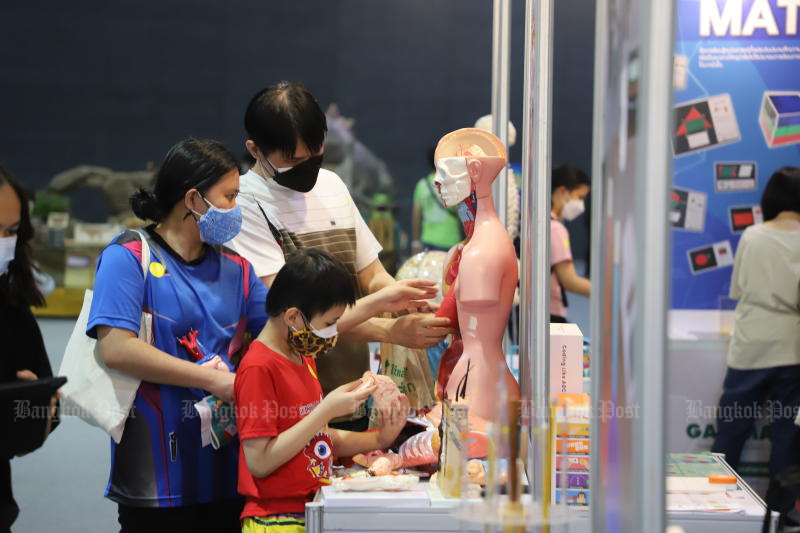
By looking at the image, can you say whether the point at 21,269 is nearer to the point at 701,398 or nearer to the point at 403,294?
the point at 403,294

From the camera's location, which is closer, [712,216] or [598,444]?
[598,444]

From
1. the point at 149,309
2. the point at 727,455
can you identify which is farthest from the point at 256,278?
the point at 727,455

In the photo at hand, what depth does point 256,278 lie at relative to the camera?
97.7 inches

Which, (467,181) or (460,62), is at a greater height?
(460,62)

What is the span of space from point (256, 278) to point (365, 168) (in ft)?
27.0

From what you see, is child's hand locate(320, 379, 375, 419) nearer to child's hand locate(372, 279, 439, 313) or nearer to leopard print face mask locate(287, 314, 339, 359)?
leopard print face mask locate(287, 314, 339, 359)

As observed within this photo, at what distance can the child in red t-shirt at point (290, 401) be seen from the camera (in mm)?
2064

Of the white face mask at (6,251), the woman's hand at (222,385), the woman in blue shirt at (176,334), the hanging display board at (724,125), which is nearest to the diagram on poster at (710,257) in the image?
the hanging display board at (724,125)

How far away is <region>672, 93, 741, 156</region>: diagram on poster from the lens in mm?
4406

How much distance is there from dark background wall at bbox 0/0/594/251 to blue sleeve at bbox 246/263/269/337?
337 inches

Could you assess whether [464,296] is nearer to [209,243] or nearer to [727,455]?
[209,243]

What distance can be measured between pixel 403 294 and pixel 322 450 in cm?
44

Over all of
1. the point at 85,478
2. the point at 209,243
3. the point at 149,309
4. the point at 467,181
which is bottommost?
the point at 85,478

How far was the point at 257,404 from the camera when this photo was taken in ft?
6.79
